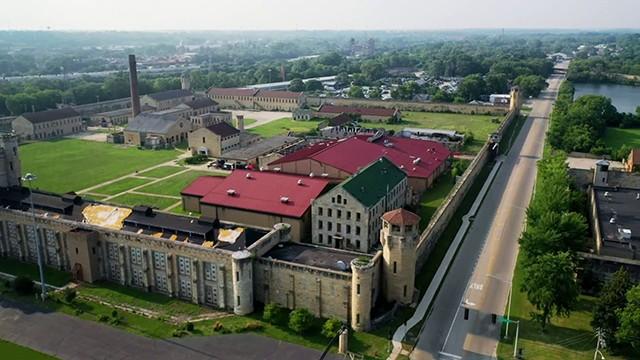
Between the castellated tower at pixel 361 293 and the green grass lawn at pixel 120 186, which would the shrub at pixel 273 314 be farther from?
the green grass lawn at pixel 120 186

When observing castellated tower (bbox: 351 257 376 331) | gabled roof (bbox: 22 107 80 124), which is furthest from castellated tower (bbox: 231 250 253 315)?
gabled roof (bbox: 22 107 80 124)

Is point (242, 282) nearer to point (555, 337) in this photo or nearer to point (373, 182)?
point (373, 182)

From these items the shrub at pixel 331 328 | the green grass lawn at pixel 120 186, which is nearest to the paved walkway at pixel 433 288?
the shrub at pixel 331 328

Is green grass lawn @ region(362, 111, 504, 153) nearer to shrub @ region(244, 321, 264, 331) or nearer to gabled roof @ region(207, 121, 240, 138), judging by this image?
gabled roof @ region(207, 121, 240, 138)

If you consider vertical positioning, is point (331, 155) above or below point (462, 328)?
above

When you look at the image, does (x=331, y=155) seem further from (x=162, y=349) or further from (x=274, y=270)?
(x=162, y=349)

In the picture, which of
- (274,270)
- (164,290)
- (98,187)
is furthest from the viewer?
(98,187)

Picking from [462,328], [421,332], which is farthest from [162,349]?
[462,328]
